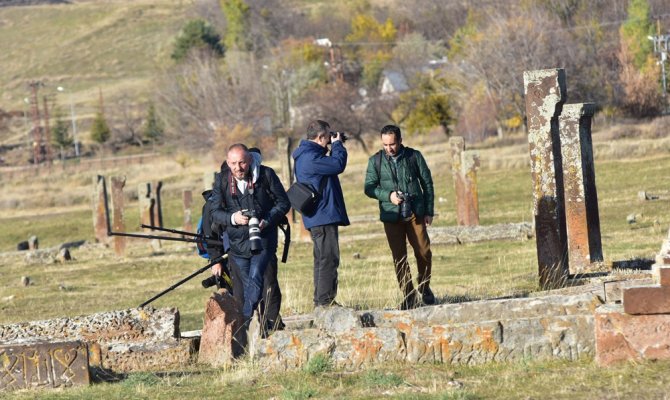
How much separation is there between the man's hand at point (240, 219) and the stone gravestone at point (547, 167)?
398 centimetres

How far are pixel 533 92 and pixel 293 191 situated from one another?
3.67 meters

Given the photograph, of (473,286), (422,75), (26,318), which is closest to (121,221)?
(26,318)

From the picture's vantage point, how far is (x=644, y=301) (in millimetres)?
9930

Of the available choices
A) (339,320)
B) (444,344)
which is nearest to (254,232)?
(339,320)

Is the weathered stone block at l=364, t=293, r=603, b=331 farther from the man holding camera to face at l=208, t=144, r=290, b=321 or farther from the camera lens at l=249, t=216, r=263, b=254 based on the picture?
the man holding camera to face at l=208, t=144, r=290, b=321

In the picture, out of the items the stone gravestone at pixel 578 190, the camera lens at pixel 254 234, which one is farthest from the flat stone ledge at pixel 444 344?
the stone gravestone at pixel 578 190

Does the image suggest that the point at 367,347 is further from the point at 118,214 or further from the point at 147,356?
the point at 118,214

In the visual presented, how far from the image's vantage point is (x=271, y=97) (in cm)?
9019

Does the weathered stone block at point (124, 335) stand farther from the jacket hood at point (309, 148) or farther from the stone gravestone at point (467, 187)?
the stone gravestone at point (467, 187)

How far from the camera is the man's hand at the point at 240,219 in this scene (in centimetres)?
1251

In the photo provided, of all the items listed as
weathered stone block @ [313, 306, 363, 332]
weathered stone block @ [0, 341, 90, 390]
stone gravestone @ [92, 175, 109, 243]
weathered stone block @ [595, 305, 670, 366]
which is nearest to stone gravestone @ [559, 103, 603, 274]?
weathered stone block @ [313, 306, 363, 332]

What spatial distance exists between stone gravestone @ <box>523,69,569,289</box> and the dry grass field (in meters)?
0.47

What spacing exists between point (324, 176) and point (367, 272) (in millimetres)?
7188

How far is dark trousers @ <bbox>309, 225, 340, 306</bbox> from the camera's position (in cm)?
1302
